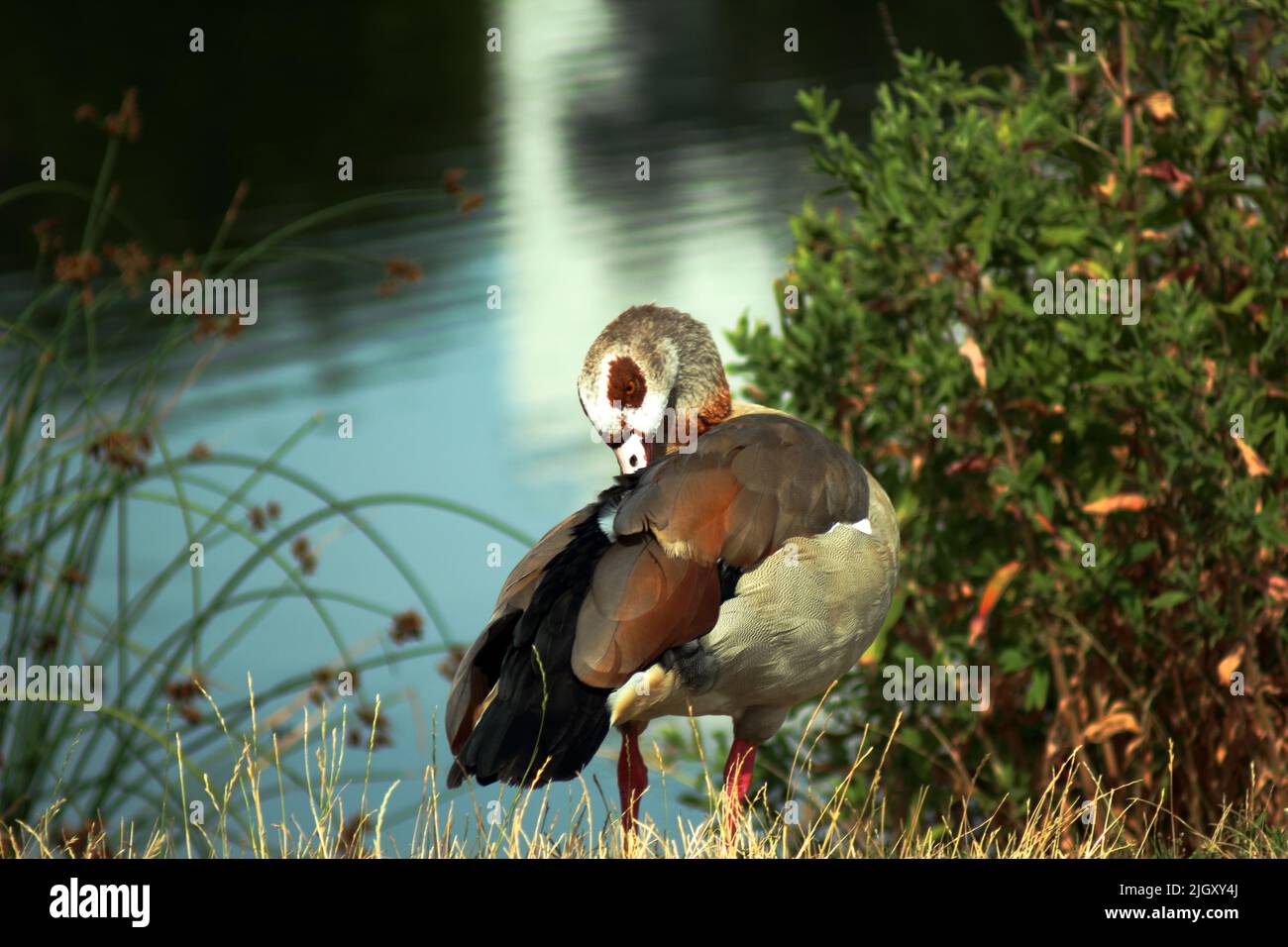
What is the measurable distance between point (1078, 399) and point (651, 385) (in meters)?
1.32

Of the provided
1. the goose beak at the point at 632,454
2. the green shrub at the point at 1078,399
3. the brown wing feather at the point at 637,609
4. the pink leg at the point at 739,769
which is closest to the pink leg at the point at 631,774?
the pink leg at the point at 739,769

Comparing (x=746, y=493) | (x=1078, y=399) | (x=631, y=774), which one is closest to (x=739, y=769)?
(x=631, y=774)

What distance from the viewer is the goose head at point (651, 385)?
12.5 ft

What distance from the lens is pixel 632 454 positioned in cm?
377

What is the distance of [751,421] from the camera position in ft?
12.6

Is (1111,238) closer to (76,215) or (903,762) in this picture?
(903,762)

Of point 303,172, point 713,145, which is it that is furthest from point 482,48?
point 303,172

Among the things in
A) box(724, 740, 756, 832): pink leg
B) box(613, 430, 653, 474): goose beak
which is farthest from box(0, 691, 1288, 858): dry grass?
box(613, 430, 653, 474): goose beak

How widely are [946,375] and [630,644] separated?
1670 millimetres

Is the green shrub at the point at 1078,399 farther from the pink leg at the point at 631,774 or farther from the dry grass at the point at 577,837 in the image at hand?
the pink leg at the point at 631,774

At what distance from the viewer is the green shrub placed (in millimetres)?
4398

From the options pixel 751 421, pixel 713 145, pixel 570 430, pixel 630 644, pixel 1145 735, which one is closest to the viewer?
pixel 630 644

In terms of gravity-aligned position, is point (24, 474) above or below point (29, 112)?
below

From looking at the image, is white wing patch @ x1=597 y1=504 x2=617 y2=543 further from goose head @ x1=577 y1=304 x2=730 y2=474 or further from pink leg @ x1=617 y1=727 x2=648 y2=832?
pink leg @ x1=617 y1=727 x2=648 y2=832
